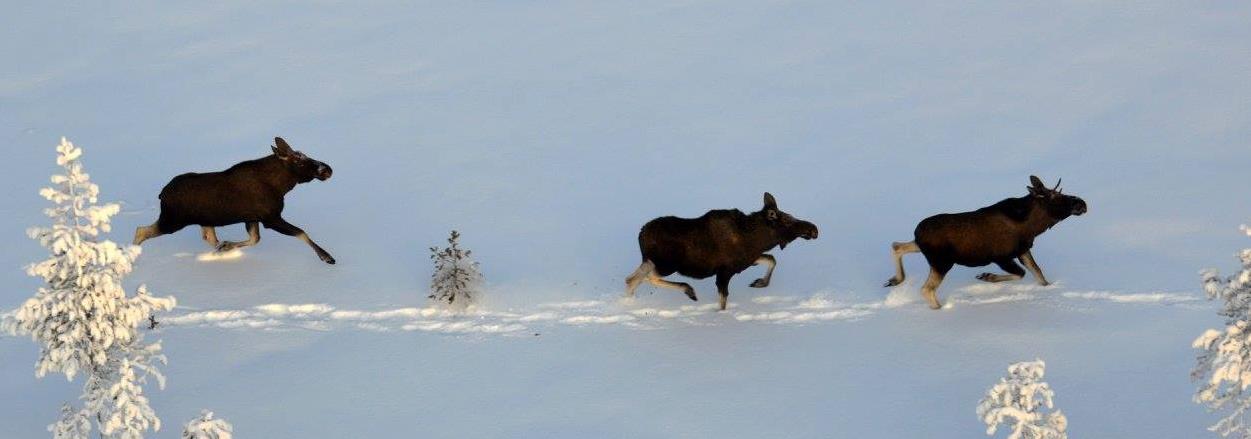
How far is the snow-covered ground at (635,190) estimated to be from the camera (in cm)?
2084

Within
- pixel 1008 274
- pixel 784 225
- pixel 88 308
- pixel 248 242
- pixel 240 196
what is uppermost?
pixel 240 196

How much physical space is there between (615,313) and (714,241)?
1.54 m

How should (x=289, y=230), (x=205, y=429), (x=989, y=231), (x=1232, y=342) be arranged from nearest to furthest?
(x=1232, y=342) < (x=205, y=429) < (x=989, y=231) < (x=289, y=230)

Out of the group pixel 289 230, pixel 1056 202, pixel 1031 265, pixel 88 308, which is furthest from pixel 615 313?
pixel 88 308

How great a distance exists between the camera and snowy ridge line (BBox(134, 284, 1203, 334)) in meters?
22.6

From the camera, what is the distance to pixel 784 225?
22.7 m

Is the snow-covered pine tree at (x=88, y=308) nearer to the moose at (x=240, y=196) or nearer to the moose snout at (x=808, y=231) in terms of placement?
the moose at (x=240, y=196)

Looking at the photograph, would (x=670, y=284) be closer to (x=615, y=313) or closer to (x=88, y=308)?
(x=615, y=313)

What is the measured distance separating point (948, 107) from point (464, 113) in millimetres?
7905

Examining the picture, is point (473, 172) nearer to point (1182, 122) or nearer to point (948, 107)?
point (948, 107)

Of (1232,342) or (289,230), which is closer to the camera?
(1232,342)

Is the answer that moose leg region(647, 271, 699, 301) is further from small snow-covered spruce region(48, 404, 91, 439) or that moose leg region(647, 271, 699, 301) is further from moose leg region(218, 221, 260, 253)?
small snow-covered spruce region(48, 404, 91, 439)

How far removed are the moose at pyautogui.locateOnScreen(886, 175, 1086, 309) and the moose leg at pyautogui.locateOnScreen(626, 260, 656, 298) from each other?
10.4ft

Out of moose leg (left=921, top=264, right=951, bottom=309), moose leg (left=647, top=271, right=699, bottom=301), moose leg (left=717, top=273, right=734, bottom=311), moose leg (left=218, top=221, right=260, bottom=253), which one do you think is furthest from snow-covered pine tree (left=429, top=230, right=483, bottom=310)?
moose leg (left=921, top=264, right=951, bottom=309)
